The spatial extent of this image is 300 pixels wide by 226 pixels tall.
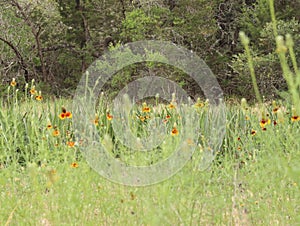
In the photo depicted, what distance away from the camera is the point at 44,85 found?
18.0 meters

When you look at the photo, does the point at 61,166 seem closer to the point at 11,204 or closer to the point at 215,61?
the point at 11,204

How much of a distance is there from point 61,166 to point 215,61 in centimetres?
1539

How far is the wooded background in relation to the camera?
51.9 feet

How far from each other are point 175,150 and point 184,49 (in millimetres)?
13328

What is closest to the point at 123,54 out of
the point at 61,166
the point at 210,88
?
the point at 210,88

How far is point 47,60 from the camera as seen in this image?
20266mm

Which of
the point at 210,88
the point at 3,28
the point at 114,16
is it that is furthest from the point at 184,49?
the point at 3,28

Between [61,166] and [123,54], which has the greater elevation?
[123,54]

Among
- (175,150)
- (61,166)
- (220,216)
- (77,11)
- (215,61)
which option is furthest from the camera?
(77,11)

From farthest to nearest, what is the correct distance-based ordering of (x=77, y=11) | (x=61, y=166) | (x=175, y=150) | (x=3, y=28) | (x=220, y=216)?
(x=77, y=11) → (x=3, y=28) → (x=61, y=166) → (x=175, y=150) → (x=220, y=216)

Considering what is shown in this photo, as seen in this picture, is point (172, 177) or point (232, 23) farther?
point (232, 23)

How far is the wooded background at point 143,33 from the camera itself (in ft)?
51.9

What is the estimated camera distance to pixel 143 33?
1669 centimetres

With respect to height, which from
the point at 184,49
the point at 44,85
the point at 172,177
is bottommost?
the point at 172,177
